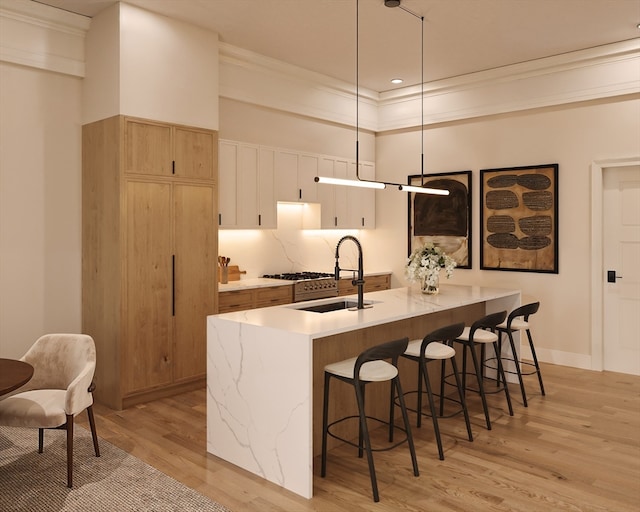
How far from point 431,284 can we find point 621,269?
242 cm

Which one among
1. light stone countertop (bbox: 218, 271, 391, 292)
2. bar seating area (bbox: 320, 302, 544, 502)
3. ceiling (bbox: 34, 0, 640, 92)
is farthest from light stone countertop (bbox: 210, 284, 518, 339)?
ceiling (bbox: 34, 0, 640, 92)

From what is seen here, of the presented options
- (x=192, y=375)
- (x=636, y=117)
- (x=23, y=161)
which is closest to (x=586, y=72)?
(x=636, y=117)

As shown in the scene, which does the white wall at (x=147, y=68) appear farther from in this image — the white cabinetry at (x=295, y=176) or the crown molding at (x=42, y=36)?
the white cabinetry at (x=295, y=176)

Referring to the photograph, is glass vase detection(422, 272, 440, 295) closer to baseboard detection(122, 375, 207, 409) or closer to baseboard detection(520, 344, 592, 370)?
baseboard detection(520, 344, 592, 370)

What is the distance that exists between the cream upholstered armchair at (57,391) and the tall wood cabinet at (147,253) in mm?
827

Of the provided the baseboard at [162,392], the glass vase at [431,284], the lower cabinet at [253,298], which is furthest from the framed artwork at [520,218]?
the baseboard at [162,392]

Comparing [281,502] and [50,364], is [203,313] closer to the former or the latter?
[50,364]

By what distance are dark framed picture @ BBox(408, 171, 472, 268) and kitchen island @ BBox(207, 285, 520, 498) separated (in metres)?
2.93

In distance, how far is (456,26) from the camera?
4969 mm

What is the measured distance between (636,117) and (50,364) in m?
5.72

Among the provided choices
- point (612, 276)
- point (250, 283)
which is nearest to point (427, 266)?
point (250, 283)

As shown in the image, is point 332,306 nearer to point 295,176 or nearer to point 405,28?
point 295,176

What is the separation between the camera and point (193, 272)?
4934mm

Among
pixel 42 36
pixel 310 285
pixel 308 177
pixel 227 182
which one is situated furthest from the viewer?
pixel 308 177
